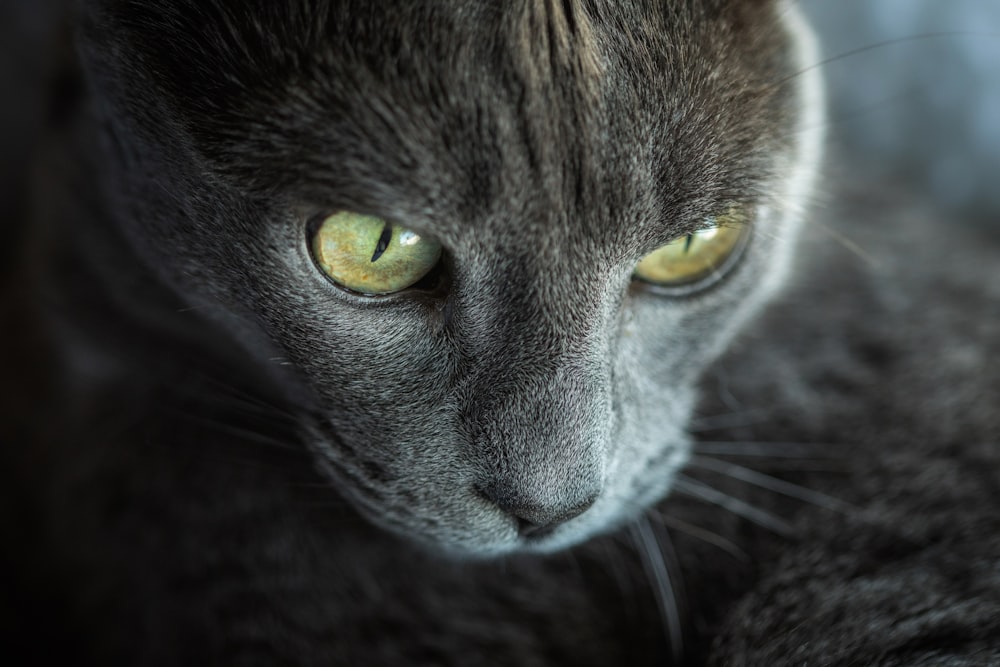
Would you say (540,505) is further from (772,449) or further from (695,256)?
(772,449)

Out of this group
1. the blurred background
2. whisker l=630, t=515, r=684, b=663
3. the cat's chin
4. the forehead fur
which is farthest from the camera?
the blurred background

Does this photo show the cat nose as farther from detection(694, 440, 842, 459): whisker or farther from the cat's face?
detection(694, 440, 842, 459): whisker

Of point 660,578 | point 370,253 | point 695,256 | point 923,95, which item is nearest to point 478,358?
point 370,253

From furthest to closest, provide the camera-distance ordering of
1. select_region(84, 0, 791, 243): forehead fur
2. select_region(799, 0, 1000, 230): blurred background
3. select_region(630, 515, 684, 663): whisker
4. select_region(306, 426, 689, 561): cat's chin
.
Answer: select_region(799, 0, 1000, 230): blurred background → select_region(630, 515, 684, 663): whisker → select_region(306, 426, 689, 561): cat's chin → select_region(84, 0, 791, 243): forehead fur

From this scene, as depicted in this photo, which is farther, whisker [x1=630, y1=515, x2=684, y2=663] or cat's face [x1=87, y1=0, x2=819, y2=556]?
whisker [x1=630, y1=515, x2=684, y2=663]

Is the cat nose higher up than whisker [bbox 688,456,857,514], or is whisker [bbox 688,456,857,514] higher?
whisker [bbox 688,456,857,514]

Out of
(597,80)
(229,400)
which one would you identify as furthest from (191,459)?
(597,80)

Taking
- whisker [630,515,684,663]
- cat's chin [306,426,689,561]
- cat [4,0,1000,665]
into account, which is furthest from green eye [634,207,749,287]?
whisker [630,515,684,663]

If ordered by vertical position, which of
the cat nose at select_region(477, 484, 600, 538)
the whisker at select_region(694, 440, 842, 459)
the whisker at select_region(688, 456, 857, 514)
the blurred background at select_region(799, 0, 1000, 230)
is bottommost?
the cat nose at select_region(477, 484, 600, 538)

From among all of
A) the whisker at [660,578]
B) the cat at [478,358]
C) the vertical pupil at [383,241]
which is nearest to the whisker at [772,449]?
the cat at [478,358]

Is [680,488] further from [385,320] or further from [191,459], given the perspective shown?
[191,459]
